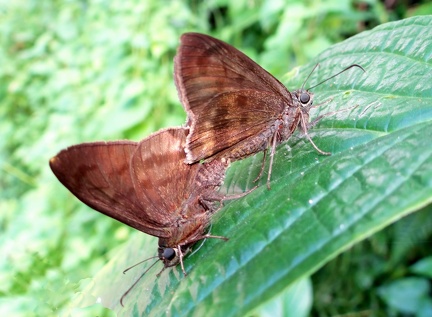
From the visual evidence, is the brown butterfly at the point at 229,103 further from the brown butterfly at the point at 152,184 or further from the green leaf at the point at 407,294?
the green leaf at the point at 407,294

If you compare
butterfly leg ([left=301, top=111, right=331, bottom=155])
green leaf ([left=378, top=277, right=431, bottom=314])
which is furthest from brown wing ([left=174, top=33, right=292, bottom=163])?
green leaf ([left=378, top=277, right=431, bottom=314])

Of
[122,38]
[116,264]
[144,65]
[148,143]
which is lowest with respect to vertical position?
[116,264]

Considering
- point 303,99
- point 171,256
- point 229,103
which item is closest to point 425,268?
point 303,99

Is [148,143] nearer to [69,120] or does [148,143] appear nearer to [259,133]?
[259,133]

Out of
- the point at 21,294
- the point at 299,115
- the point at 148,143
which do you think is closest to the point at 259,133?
the point at 299,115

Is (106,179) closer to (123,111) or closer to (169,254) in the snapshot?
(169,254)

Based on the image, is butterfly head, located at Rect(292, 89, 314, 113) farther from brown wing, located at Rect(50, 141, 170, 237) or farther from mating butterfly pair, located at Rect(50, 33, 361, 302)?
brown wing, located at Rect(50, 141, 170, 237)
